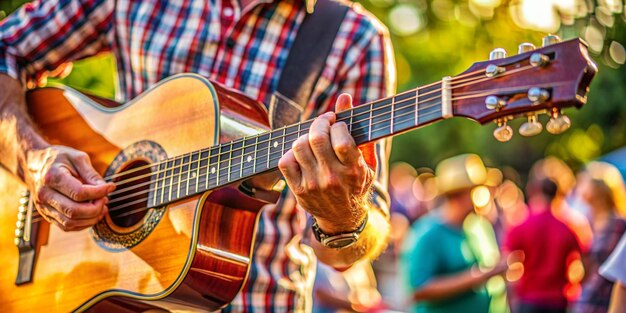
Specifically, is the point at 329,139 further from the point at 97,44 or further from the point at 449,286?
the point at 449,286

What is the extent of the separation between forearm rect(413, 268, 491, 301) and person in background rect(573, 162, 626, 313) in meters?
1.13

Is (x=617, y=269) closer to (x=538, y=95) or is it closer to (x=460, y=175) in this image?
(x=538, y=95)

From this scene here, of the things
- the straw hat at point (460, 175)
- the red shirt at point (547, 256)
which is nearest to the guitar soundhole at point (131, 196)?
the straw hat at point (460, 175)

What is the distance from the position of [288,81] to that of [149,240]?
71cm

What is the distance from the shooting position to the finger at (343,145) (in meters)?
2.10

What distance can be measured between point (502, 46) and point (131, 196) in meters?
11.8

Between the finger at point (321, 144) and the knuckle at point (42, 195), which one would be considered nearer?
the finger at point (321, 144)

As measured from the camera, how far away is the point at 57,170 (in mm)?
2686

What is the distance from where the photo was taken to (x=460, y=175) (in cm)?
684

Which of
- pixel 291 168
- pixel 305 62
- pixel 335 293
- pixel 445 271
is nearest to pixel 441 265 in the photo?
pixel 445 271

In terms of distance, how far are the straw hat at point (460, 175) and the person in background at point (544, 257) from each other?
2.68 ft

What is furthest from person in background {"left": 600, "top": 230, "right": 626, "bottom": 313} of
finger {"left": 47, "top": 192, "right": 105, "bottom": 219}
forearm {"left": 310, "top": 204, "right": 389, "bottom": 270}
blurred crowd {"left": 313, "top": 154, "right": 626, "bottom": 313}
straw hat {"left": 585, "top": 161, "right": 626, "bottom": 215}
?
straw hat {"left": 585, "top": 161, "right": 626, "bottom": 215}

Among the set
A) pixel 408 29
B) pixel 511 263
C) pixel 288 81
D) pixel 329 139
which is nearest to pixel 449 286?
pixel 511 263

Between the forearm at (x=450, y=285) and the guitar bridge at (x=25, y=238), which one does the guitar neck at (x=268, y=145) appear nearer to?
the guitar bridge at (x=25, y=238)
